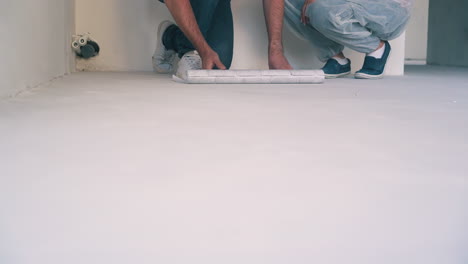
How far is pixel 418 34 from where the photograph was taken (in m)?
6.73

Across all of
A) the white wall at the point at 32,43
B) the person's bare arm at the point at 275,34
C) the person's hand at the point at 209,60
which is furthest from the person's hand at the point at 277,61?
the white wall at the point at 32,43

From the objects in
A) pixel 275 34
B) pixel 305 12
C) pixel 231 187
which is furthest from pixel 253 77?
pixel 231 187

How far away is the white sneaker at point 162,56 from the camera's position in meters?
3.31

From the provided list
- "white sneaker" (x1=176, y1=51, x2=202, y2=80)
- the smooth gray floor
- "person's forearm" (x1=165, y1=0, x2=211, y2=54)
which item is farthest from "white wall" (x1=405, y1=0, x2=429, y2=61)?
the smooth gray floor

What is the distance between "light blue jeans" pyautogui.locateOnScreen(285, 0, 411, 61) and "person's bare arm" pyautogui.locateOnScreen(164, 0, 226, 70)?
0.66m

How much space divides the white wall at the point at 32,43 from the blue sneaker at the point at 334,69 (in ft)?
4.84

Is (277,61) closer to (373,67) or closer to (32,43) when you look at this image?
(373,67)

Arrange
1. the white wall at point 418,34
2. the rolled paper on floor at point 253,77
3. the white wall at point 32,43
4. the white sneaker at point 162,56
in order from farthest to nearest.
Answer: the white wall at point 418,34, the white sneaker at point 162,56, the rolled paper on floor at point 253,77, the white wall at point 32,43

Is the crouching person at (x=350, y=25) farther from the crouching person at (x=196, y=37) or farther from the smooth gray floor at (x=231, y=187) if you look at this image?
the smooth gray floor at (x=231, y=187)

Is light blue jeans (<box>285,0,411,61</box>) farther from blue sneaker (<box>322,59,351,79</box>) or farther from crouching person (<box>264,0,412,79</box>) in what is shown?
blue sneaker (<box>322,59,351,79</box>)

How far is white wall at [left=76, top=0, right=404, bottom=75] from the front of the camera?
3520mm

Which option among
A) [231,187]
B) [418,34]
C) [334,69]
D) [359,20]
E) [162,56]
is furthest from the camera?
[418,34]

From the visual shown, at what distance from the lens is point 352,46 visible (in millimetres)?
3025

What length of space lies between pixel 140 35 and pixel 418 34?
429 centimetres
